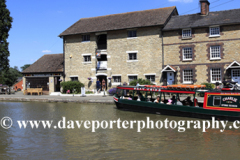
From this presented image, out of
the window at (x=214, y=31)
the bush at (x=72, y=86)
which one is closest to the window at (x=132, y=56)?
the bush at (x=72, y=86)

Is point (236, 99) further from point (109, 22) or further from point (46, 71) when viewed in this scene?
point (46, 71)

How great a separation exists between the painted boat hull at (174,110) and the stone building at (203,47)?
34.8 ft

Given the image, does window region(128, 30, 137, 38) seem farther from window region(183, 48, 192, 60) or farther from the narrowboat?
Result: the narrowboat

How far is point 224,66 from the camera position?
25.4 metres

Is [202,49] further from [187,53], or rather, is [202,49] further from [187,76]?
[187,76]

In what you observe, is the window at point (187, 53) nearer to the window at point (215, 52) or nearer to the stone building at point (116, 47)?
the window at point (215, 52)

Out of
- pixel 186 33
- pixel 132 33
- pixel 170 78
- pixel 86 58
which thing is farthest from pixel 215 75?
pixel 86 58

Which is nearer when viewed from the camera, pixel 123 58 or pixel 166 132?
pixel 166 132

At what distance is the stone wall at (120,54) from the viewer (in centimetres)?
2845

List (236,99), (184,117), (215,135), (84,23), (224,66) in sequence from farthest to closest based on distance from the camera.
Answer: (84,23), (224,66), (184,117), (236,99), (215,135)

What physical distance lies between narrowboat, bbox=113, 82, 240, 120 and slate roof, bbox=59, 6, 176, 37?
12.0 meters

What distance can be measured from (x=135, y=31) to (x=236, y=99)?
1777 cm

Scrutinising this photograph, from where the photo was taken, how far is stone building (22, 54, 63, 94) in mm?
33406

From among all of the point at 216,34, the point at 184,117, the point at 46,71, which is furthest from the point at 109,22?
the point at 184,117
